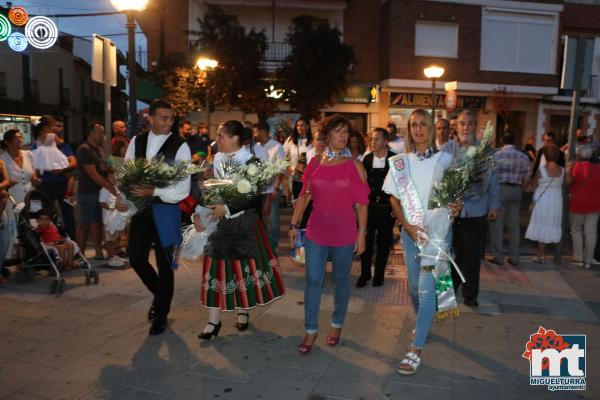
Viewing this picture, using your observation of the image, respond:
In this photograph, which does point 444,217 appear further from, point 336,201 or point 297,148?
point 297,148

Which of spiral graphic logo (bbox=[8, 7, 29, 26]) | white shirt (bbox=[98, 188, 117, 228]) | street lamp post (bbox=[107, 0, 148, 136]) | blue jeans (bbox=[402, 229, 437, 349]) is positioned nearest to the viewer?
blue jeans (bbox=[402, 229, 437, 349])

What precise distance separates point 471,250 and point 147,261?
3263 mm

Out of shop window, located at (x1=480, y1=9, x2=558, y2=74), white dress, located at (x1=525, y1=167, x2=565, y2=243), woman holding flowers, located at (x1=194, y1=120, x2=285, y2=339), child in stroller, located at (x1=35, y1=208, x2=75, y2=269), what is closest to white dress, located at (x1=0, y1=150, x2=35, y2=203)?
child in stroller, located at (x1=35, y1=208, x2=75, y2=269)

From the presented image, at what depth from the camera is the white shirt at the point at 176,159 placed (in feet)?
13.6

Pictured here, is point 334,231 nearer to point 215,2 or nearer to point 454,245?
point 454,245

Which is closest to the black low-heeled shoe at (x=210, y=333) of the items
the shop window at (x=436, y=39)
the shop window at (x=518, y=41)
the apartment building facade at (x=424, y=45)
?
the apartment building facade at (x=424, y=45)

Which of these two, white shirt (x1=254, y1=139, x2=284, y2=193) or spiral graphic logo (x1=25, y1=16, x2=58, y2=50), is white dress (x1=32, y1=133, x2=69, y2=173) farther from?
spiral graphic logo (x1=25, y1=16, x2=58, y2=50)

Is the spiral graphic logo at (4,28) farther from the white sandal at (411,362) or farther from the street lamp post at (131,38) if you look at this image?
the white sandal at (411,362)

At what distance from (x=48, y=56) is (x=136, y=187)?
38.8 metres

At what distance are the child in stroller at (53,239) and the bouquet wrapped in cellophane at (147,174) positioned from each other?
2.31 meters

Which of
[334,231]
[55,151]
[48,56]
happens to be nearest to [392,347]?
[334,231]

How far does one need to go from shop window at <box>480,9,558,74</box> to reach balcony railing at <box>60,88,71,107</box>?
31.9m

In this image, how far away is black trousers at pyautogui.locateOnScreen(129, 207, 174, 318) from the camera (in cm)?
431

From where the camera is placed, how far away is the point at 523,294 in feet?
18.5
